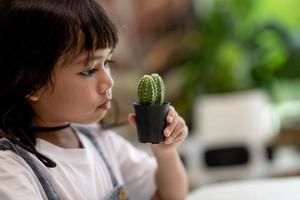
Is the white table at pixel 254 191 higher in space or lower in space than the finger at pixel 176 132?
lower

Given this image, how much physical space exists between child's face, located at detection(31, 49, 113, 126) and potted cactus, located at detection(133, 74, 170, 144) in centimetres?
9

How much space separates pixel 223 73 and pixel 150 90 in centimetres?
216

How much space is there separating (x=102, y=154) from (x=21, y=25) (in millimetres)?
362

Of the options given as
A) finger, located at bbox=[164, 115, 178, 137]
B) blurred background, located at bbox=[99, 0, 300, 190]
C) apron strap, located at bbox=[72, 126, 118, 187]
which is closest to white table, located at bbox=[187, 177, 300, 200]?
apron strap, located at bbox=[72, 126, 118, 187]

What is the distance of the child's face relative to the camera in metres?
1.06

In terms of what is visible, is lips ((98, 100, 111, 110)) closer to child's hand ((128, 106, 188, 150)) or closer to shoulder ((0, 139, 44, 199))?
child's hand ((128, 106, 188, 150))

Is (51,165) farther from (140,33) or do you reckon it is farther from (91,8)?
(140,33)

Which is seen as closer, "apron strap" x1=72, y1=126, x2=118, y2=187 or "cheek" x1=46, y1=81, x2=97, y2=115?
"cheek" x1=46, y1=81, x2=97, y2=115

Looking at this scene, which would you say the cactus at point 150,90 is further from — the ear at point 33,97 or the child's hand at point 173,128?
the ear at point 33,97

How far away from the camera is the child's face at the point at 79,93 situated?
1.06 metres

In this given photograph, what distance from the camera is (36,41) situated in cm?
103

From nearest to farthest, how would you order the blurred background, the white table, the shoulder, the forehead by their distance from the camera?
Answer: the shoulder → the forehead → the white table → the blurred background

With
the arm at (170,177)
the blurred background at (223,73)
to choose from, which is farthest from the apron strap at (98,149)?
the blurred background at (223,73)

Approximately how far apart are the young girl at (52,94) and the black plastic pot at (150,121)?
0.06ft
